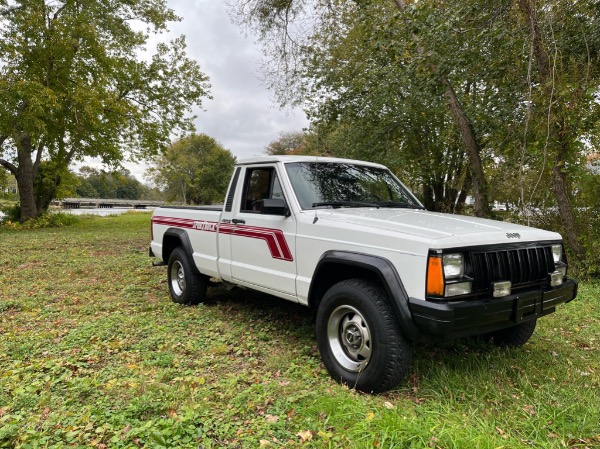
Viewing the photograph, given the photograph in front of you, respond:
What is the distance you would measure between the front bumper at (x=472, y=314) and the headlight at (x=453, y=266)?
0.62 ft

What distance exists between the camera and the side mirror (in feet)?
12.7

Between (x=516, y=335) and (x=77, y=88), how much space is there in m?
15.9

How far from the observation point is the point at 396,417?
267cm

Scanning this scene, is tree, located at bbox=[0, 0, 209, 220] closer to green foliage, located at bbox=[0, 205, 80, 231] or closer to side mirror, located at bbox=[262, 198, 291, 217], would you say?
green foliage, located at bbox=[0, 205, 80, 231]

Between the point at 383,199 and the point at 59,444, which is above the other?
the point at 383,199

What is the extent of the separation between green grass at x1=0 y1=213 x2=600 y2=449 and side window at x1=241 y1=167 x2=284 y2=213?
145 centimetres

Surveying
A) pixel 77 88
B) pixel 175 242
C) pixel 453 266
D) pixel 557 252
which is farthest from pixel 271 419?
pixel 77 88

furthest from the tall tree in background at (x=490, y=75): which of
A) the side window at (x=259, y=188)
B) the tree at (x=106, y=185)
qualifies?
the tree at (x=106, y=185)

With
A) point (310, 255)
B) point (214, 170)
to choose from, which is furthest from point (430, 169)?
point (214, 170)

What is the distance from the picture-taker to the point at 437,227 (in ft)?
10.3

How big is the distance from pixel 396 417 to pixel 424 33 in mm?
6445

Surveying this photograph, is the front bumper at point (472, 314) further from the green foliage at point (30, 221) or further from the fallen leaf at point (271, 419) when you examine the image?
the green foliage at point (30, 221)

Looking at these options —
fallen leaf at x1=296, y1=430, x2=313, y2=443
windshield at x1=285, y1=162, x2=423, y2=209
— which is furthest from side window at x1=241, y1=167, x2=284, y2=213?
fallen leaf at x1=296, y1=430, x2=313, y2=443

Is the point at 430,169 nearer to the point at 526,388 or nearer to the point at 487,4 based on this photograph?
the point at 487,4
